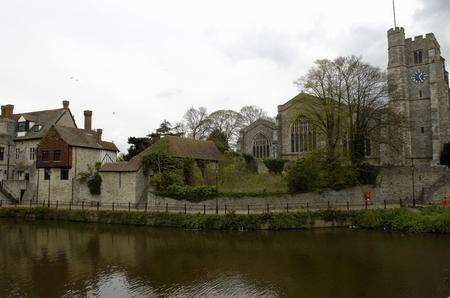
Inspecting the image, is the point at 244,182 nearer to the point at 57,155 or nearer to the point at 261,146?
the point at 261,146

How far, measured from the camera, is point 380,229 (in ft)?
86.6

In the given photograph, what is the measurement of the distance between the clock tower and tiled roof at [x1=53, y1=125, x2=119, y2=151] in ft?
105

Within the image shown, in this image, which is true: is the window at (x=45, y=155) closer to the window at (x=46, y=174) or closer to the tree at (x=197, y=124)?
the window at (x=46, y=174)

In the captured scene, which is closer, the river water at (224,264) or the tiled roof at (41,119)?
the river water at (224,264)

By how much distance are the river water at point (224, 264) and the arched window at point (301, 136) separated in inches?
854

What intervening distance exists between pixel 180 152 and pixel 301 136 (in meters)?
17.3

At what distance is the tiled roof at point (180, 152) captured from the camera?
35.6 meters

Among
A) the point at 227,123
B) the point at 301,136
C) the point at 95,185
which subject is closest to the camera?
the point at 95,185

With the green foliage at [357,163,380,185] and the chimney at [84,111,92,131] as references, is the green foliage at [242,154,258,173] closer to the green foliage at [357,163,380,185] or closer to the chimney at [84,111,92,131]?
the green foliage at [357,163,380,185]

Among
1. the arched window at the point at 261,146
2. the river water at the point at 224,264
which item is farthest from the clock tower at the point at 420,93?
the river water at the point at 224,264

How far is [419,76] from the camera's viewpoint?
4334 centimetres

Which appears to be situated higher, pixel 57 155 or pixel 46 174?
pixel 57 155

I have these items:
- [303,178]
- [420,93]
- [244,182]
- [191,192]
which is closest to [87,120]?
[191,192]

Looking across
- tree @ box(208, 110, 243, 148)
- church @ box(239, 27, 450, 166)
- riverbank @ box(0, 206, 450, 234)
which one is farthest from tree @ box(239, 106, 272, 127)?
riverbank @ box(0, 206, 450, 234)
